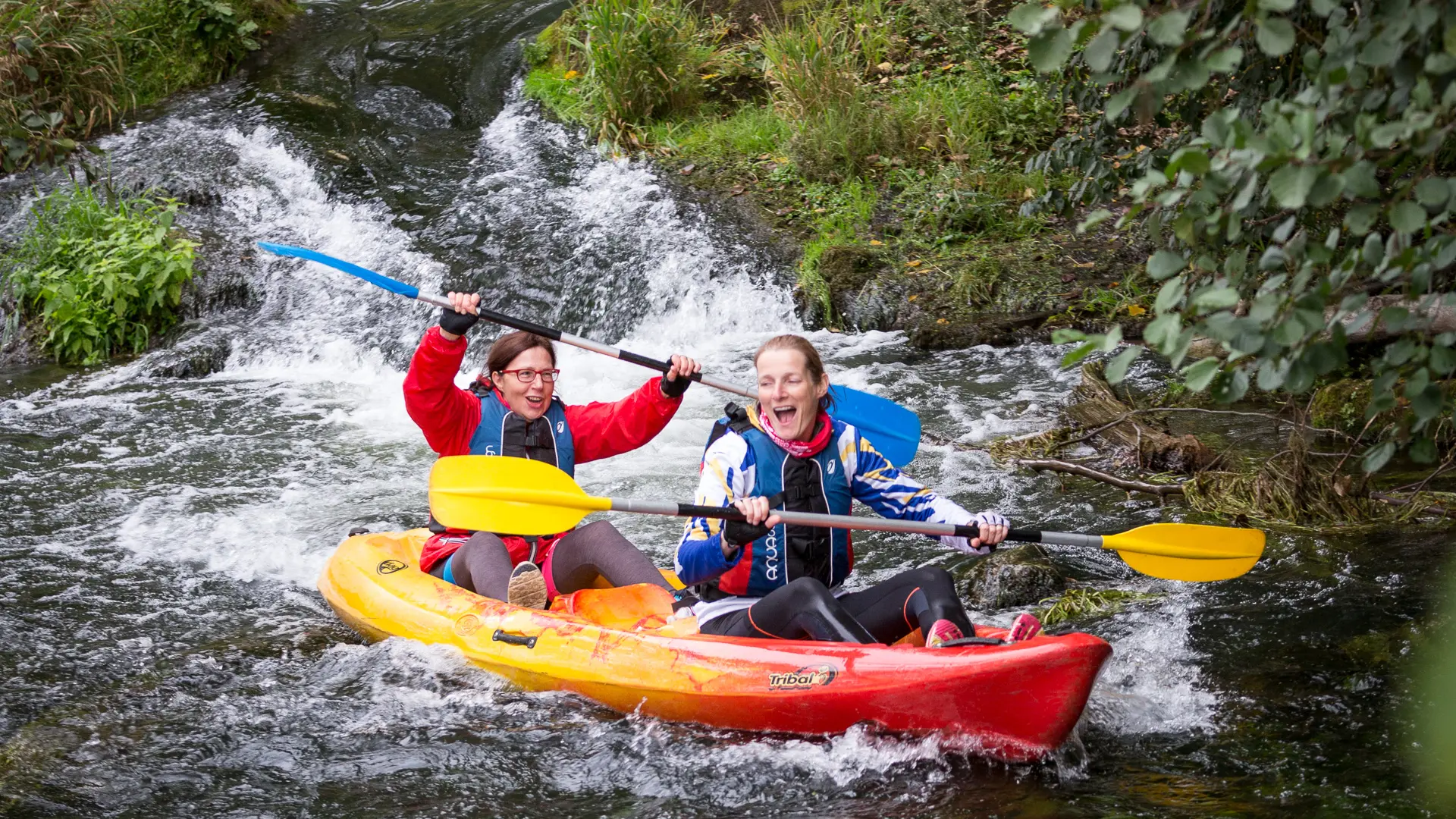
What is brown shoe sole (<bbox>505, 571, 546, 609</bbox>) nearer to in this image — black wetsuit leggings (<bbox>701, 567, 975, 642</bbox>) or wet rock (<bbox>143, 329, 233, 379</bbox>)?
black wetsuit leggings (<bbox>701, 567, 975, 642</bbox>)

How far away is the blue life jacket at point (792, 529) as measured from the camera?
132 inches

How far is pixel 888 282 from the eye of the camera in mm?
7117

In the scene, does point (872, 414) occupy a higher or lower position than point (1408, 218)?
lower

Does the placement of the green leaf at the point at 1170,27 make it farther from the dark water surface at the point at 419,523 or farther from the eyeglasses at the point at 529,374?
the eyeglasses at the point at 529,374

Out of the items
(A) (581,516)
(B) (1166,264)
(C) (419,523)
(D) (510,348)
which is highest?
(B) (1166,264)

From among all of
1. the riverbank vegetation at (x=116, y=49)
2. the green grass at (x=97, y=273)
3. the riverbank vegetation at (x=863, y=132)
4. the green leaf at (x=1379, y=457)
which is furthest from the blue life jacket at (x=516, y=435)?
the riverbank vegetation at (x=116, y=49)

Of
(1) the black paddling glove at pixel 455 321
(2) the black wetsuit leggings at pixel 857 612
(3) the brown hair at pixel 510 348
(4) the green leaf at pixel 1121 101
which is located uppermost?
(4) the green leaf at pixel 1121 101

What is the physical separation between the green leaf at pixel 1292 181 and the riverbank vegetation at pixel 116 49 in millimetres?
8041

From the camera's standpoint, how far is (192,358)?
7.42 m

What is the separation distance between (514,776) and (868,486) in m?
1.21

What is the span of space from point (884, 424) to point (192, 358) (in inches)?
194

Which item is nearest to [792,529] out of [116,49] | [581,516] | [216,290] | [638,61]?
[581,516]

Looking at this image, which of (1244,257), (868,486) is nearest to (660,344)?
(868,486)

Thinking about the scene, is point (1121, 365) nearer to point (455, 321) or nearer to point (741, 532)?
point (741, 532)
